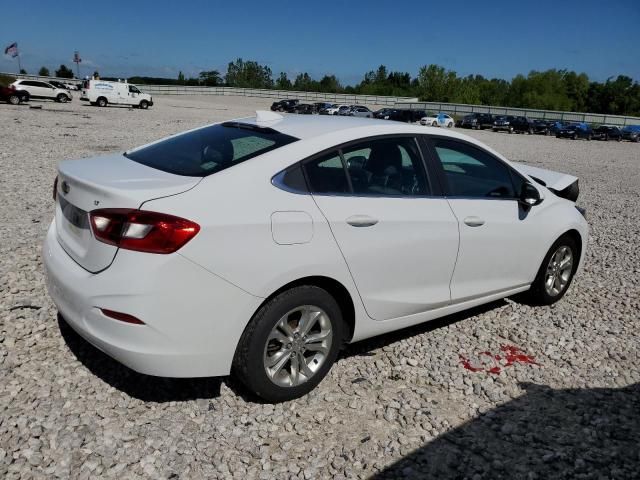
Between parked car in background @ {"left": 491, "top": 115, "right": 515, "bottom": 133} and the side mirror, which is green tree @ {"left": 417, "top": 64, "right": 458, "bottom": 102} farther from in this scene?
the side mirror

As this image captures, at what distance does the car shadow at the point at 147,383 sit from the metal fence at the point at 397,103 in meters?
60.9

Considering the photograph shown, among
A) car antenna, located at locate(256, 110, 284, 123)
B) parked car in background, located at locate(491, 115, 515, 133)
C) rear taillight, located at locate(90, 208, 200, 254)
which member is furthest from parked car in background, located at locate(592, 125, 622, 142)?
rear taillight, located at locate(90, 208, 200, 254)

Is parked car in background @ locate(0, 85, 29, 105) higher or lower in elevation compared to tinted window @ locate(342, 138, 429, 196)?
lower

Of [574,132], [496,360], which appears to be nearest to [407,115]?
[574,132]

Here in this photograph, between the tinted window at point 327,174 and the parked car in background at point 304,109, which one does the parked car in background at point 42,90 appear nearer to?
the parked car in background at point 304,109

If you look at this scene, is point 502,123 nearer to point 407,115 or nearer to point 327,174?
point 407,115

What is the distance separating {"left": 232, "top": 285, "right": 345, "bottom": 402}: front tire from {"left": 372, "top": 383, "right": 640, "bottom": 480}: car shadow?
2.49 feet

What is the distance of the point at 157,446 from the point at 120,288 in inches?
34.5

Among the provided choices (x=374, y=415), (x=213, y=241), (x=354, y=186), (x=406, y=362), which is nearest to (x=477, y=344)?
(x=406, y=362)

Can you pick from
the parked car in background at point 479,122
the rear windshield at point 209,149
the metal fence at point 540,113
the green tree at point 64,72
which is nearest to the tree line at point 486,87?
the green tree at point 64,72

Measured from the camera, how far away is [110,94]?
36.8 m

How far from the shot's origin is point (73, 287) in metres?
2.82

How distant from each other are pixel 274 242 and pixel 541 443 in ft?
6.23

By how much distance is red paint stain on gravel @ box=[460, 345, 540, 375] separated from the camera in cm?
386
